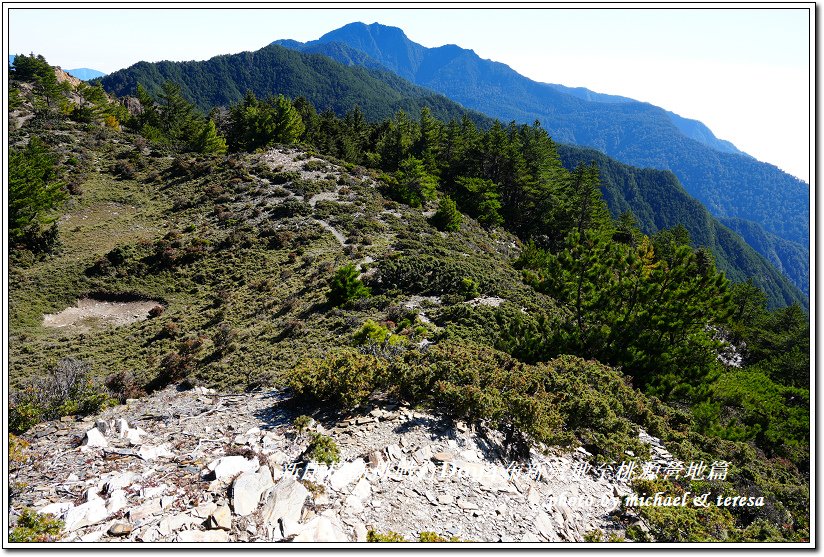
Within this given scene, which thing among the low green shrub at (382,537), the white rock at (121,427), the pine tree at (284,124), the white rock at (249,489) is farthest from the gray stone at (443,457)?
the pine tree at (284,124)

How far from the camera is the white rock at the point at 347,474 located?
6.42 m

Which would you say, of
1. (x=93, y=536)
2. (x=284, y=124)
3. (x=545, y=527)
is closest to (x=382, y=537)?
(x=545, y=527)

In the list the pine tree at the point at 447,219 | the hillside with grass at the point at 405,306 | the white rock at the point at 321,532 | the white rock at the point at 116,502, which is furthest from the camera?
the pine tree at the point at 447,219

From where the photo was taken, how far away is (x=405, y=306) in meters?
19.8

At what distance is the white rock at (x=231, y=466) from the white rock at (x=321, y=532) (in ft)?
4.62

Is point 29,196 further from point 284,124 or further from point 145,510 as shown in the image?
point 145,510

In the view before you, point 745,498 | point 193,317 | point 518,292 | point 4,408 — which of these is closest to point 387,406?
point 4,408

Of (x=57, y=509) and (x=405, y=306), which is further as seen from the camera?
(x=405, y=306)

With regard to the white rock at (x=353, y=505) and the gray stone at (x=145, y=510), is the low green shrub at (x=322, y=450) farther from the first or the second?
the gray stone at (x=145, y=510)

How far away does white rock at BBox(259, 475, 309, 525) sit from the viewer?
5.73 metres

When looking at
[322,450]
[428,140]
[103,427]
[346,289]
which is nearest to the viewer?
[322,450]

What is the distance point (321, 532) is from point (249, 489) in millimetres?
1270

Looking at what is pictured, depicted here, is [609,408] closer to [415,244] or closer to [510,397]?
[510,397]

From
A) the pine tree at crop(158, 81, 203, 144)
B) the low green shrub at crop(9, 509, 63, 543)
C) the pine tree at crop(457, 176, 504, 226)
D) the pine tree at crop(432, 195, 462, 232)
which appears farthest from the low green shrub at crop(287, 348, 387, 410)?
the pine tree at crop(158, 81, 203, 144)
